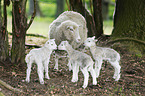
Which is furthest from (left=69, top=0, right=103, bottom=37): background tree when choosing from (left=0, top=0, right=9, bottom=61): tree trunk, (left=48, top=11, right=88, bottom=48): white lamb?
(left=0, top=0, right=9, bottom=61): tree trunk

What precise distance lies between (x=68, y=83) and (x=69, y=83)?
0.03 metres

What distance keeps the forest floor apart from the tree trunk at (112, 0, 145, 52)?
1.32 meters

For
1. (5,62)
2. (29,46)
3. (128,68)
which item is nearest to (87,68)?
(128,68)

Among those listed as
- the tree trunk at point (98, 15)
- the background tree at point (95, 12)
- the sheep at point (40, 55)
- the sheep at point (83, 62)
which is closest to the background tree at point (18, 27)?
the sheep at point (40, 55)

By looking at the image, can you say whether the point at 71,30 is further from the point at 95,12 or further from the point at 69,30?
the point at 95,12

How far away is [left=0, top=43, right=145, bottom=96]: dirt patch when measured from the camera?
15.7ft

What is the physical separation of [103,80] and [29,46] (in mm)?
3801

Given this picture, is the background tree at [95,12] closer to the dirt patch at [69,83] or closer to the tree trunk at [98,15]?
the tree trunk at [98,15]

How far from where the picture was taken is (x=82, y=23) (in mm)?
6574

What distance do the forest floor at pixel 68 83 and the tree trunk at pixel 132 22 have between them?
4.34 feet

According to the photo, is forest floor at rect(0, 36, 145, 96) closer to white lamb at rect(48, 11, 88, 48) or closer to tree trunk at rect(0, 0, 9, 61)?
tree trunk at rect(0, 0, 9, 61)

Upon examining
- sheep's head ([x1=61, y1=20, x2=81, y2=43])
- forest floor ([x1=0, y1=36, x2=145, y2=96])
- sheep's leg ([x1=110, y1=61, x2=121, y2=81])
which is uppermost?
sheep's head ([x1=61, y1=20, x2=81, y2=43])

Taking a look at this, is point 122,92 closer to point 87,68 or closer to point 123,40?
point 87,68

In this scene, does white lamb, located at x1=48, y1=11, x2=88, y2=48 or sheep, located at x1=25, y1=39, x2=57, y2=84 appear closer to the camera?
sheep, located at x1=25, y1=39, x2=57, y2=84
